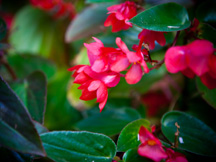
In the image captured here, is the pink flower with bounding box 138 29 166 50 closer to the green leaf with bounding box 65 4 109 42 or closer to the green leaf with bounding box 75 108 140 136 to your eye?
the green leaf with bounding box 75 108 140 136

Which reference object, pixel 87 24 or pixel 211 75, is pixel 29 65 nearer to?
pixel 87 24

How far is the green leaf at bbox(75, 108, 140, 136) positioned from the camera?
0.56m

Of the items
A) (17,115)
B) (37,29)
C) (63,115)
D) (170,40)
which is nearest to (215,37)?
(170,40)

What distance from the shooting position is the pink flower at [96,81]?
0.35 metres

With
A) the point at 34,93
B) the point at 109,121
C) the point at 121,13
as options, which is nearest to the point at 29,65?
the point at 34,93

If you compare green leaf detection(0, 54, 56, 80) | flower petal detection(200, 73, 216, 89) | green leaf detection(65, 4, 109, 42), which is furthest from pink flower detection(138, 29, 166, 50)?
green leaf detection(0, 54, 56, 80)

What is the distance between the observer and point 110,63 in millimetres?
364

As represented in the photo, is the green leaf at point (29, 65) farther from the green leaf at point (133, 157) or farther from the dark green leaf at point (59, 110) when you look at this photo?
the green leaf at point (133, 157)

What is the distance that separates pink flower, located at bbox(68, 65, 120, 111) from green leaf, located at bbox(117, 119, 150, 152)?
0.27 feet

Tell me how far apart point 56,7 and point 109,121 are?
0.67 meters

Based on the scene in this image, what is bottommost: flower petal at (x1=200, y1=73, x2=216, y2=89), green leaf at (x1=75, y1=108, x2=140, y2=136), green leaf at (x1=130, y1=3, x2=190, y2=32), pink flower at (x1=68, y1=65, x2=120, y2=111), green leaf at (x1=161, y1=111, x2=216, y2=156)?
green leaf at (x1=75, y1=108, x2=140, y2=136)

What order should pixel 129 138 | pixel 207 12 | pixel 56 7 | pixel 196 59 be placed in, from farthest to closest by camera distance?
pixel 56 7 → pixel 207 12 → pixel 129 138 → pixel 196 59

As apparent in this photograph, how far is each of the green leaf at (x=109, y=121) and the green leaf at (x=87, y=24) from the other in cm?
28

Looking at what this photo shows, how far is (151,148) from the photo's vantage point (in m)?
0.33
